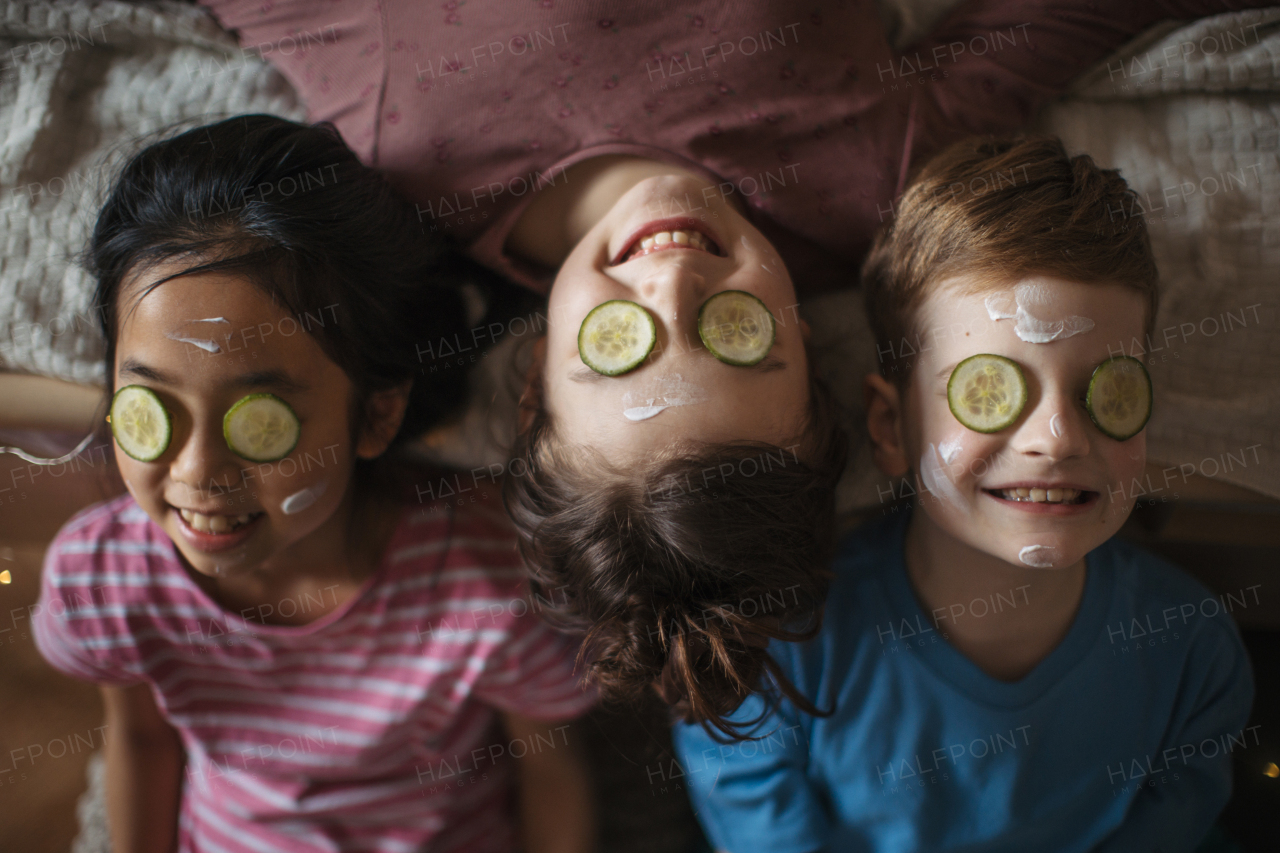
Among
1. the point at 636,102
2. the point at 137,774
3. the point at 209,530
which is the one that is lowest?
the point at 137,774

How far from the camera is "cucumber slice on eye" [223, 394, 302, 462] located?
108 cm

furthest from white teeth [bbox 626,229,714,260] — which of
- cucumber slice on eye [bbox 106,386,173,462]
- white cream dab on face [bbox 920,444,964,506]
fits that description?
cucumber slice on eye [bbox 106,386,173,462]

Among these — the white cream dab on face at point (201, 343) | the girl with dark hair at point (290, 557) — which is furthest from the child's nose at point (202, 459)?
the white cream dab on face at point (201, 343)

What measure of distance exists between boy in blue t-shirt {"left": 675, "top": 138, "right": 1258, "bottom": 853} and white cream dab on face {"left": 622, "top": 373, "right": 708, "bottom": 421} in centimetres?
35

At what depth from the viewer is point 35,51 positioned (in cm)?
157

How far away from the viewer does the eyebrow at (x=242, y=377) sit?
3.51 ft

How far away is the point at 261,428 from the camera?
1.09 metres

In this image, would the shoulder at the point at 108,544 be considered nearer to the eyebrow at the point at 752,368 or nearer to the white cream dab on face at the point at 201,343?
the white cream dab on face at the point at 201,343

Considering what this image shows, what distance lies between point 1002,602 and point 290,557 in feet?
3.79

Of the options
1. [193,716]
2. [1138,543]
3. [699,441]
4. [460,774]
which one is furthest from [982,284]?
[193,716]

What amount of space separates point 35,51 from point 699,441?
1.58 metres

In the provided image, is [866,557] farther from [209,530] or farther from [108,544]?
[108,544]

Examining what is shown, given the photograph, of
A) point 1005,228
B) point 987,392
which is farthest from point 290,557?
point 1005,228

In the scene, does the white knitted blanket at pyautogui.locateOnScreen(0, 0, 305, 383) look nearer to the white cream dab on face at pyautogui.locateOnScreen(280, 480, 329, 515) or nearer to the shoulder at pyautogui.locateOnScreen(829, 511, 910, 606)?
the white cream dab on face at pyautogui.locateOnScreen(280, 480, 329, 515)
